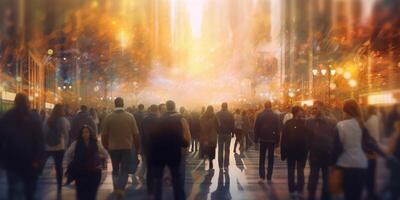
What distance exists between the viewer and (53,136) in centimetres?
1216

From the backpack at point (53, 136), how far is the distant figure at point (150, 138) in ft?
5.89

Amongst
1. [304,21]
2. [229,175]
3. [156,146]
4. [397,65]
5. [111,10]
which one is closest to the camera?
[156,146]

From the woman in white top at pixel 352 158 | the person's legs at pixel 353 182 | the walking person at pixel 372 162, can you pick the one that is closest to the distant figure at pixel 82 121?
the walking person at pixel 372 162

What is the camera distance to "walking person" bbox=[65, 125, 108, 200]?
8195 millimetres

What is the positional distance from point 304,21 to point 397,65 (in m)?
62.6

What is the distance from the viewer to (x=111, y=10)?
44500 millimetres

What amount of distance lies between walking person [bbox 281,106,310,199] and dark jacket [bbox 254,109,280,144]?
2129 millimetres

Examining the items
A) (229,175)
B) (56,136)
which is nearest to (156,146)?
(56,136)

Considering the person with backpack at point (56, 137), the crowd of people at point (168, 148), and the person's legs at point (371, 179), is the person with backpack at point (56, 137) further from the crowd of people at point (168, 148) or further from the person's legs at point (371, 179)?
the person's legs at point (371, 179)

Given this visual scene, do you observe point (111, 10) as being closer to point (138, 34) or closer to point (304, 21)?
point (138, 34)

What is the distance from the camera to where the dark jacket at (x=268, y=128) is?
46.8ft

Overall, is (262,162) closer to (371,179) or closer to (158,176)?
(371,179)

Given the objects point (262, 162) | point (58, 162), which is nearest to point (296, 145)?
point (262, 162)

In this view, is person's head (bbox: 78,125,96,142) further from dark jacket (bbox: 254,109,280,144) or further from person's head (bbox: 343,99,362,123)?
dark jacket (bbox: 254,109,280,144)
